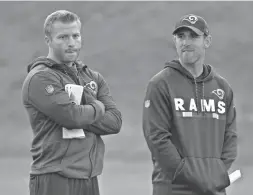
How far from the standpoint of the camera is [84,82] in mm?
4105

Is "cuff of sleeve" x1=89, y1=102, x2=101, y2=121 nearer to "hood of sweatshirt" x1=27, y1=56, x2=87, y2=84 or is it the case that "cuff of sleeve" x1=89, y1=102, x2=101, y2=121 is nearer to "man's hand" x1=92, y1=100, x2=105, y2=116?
"man's hand" x1=92, y1=100, x2=105, y2=116

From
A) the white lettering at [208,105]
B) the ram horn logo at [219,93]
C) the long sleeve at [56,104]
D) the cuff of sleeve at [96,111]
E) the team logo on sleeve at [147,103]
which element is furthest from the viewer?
the ram horn logo at [219,93]

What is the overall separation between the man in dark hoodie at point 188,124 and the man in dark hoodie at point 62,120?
0.38 meters

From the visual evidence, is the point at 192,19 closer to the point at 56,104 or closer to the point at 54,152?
the point at 56,104

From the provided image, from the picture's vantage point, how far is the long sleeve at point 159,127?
393 centimetres

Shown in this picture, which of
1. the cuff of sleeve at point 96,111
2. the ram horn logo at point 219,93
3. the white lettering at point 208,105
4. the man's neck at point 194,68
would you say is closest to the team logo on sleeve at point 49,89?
the cuff of sleeve at point 96,111

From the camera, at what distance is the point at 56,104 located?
3.83 meters

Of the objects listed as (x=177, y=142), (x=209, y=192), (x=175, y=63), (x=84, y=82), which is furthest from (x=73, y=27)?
(x=209, y=192)

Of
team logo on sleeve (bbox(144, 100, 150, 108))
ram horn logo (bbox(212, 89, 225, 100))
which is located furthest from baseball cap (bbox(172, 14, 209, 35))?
team logo on sleeve (bbox(144, 100, 150, 108))

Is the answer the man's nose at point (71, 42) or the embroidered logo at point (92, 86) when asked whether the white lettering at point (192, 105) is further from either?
the man's nose at point (71, 42)

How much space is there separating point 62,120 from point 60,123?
0.11ft

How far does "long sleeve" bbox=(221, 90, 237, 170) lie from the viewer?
4.20m

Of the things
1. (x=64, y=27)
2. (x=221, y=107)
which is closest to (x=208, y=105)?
(x=221, y=107)

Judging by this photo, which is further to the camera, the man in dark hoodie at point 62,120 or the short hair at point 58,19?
the short hair at point 58,19
